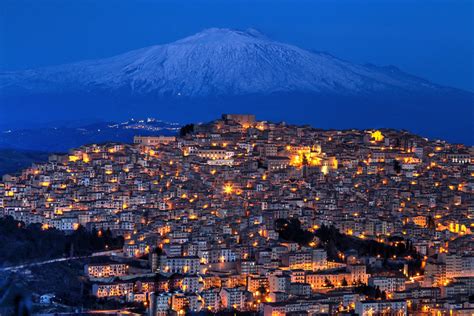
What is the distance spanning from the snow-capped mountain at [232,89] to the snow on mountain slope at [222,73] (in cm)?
3

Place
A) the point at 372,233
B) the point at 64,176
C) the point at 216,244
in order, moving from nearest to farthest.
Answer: the point at 216,244 < the point at 372,233 < the point at 64,176

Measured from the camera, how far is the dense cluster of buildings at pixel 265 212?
32.8 feet

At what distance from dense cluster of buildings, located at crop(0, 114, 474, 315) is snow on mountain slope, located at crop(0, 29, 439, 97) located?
1284 centimetres

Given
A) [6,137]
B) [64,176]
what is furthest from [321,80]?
[64,176]

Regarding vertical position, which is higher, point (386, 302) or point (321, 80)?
point (321, 80)

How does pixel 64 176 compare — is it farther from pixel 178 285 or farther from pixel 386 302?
pixel 386 302

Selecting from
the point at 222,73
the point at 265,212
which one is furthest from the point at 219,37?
the point at 265,212

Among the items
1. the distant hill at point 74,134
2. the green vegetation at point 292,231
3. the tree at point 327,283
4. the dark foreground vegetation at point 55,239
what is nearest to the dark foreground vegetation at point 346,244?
the green vegetation at point 292,231

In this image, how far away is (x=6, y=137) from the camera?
23750mm

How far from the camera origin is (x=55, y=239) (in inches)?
438

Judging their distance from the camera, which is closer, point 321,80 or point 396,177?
point 396,177

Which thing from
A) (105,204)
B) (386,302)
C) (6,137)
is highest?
(6,137)

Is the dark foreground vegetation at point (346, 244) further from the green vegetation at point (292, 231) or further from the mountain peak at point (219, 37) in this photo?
the mountain peak at point (219, 37)

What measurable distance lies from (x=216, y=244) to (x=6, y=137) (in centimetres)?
1349
